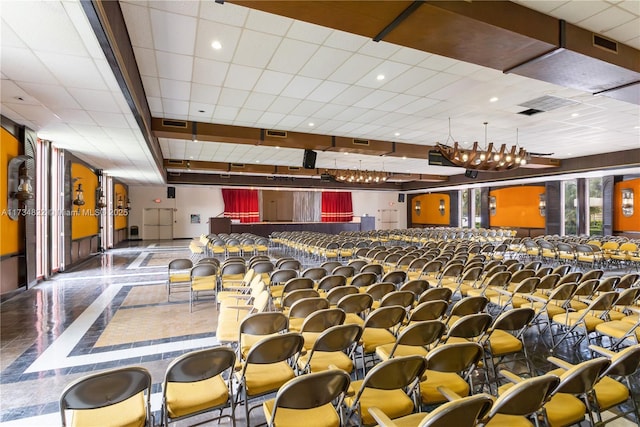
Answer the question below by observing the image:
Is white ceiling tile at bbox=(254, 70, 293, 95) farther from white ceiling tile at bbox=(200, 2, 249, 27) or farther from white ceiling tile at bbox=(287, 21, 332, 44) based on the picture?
white ceiling tile at bbox=(200, 2, 249, 27)

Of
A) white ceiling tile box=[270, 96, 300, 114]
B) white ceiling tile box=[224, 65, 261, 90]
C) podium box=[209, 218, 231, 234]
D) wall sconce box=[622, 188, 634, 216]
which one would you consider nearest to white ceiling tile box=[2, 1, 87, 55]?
white ceiling tile box=[224, 65, 261, 90]

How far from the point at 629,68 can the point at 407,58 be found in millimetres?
2859

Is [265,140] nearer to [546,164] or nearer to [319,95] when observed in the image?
[319,95]

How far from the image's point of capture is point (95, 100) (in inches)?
199

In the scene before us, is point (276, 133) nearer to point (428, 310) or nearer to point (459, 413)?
point (428, 310)

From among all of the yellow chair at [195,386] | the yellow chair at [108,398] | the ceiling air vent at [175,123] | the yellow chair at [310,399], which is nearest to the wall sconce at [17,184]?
the ceiling air vent at [175,123]

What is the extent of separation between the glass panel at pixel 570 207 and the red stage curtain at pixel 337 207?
525 inches

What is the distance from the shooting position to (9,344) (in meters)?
4.19

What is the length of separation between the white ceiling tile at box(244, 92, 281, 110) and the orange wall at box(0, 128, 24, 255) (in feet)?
15.5

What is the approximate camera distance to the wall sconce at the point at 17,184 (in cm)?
636

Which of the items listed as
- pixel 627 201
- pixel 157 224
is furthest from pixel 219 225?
pixel 627 201

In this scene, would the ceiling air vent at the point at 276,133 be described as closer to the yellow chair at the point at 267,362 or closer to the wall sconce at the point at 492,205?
the yellow chair at the point at 267,362

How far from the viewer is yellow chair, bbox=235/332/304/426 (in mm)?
2211

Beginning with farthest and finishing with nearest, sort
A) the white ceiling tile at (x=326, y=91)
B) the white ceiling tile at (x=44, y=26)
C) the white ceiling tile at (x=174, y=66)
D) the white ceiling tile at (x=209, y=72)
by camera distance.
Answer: the white ceiling tile at (x=326, y=91)
the white ceiling tile at (x=209, y=72)
the white ceiling tile at (x=174, y=66)
the white ceiling tile at (x=44, y=26)
